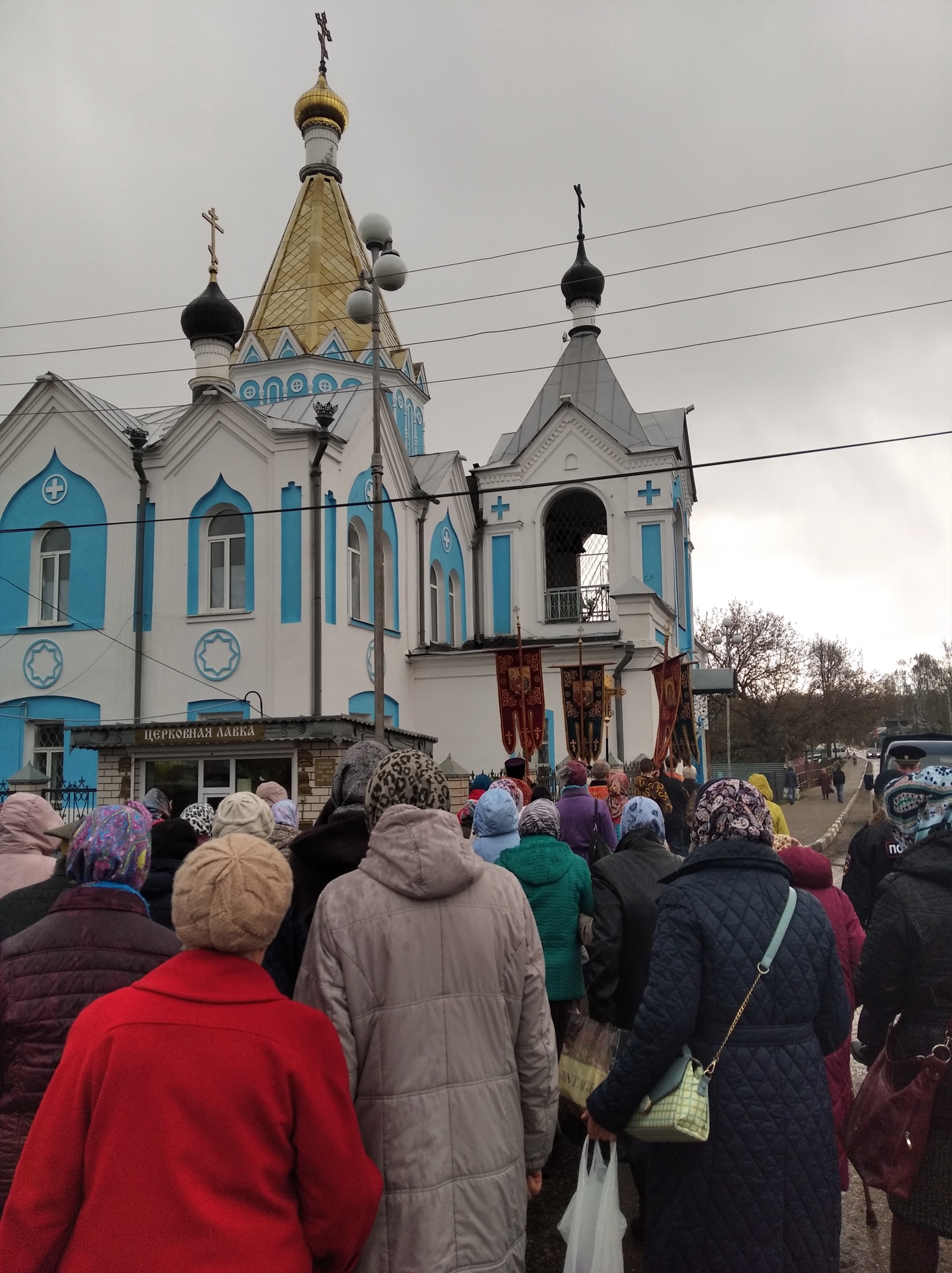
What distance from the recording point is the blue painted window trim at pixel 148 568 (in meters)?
17.2

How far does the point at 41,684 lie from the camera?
17.5 meters

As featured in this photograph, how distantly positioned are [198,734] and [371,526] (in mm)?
6178

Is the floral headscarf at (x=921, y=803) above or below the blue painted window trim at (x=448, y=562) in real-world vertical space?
below

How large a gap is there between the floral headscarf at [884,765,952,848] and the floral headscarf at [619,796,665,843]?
1.08 metres

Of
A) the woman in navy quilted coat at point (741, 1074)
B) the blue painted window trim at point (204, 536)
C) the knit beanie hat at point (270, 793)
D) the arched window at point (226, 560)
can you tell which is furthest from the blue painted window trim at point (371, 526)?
the woman in navy quilted coat at point (741, 1074)

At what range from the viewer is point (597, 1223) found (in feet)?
11.2

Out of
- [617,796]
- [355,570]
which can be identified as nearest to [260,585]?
[355,570]

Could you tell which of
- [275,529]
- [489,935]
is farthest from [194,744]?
[489,935]

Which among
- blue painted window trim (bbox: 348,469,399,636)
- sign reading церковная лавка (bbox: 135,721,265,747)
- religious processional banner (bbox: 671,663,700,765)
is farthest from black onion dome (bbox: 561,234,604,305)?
sign reading церковная лавка (bbox: 135,721,265,747)

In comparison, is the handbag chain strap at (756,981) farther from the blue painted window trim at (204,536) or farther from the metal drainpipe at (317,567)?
the blue painted window trim at (204,536)

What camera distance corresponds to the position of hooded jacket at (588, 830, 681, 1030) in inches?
175

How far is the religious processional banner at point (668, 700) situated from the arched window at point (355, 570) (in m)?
Answer: 5.38

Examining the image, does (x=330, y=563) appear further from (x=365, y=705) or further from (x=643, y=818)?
(x=643, y=818)

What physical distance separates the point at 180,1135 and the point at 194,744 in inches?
483
